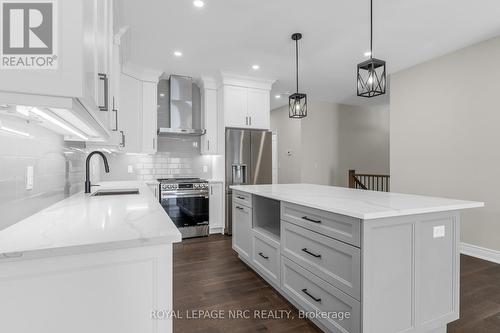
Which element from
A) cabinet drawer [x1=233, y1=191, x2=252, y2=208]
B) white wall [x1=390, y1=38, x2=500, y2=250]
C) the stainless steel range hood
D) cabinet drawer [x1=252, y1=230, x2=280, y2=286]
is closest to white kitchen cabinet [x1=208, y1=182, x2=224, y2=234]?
the stainless steel range hood

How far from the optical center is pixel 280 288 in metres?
2.20

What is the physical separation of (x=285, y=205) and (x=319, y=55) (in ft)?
8.24

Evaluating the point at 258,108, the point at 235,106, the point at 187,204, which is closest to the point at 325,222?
the point at 187,204

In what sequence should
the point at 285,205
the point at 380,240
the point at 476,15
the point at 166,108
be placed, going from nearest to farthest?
1. the point at 380,240
2. the point at 285,205
3. the point at 476,15
4. the point at 166,108

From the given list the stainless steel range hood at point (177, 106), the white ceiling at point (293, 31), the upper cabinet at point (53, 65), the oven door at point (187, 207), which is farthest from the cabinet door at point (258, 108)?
the upper cabinet at point (53, 65)

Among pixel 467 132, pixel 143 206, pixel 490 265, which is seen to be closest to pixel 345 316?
pixel 143 206

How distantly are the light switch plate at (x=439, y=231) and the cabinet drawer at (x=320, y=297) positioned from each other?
68 cm

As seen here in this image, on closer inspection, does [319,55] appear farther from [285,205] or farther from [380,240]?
[380,240]

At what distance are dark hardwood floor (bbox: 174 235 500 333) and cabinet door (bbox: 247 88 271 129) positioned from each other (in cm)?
234

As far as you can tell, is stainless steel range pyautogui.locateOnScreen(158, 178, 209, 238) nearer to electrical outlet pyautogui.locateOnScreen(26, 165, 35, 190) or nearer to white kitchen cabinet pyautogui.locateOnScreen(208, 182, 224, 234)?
white kitchen cabinet pyautogui.locateOnScreen(208, 182, 224, 234)

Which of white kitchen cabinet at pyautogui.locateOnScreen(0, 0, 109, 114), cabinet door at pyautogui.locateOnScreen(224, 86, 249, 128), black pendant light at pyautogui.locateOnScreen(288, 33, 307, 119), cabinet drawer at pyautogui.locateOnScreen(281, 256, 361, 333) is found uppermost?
cabinet door at pyautogui.locateOnScreen(224, 86, 249, 128)

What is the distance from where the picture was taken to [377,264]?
146 centimetres

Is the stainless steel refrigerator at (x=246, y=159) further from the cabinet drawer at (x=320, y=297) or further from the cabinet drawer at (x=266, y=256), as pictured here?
the cabinet drawer at (x=320, y=297)

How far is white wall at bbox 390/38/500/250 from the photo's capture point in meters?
3.15
